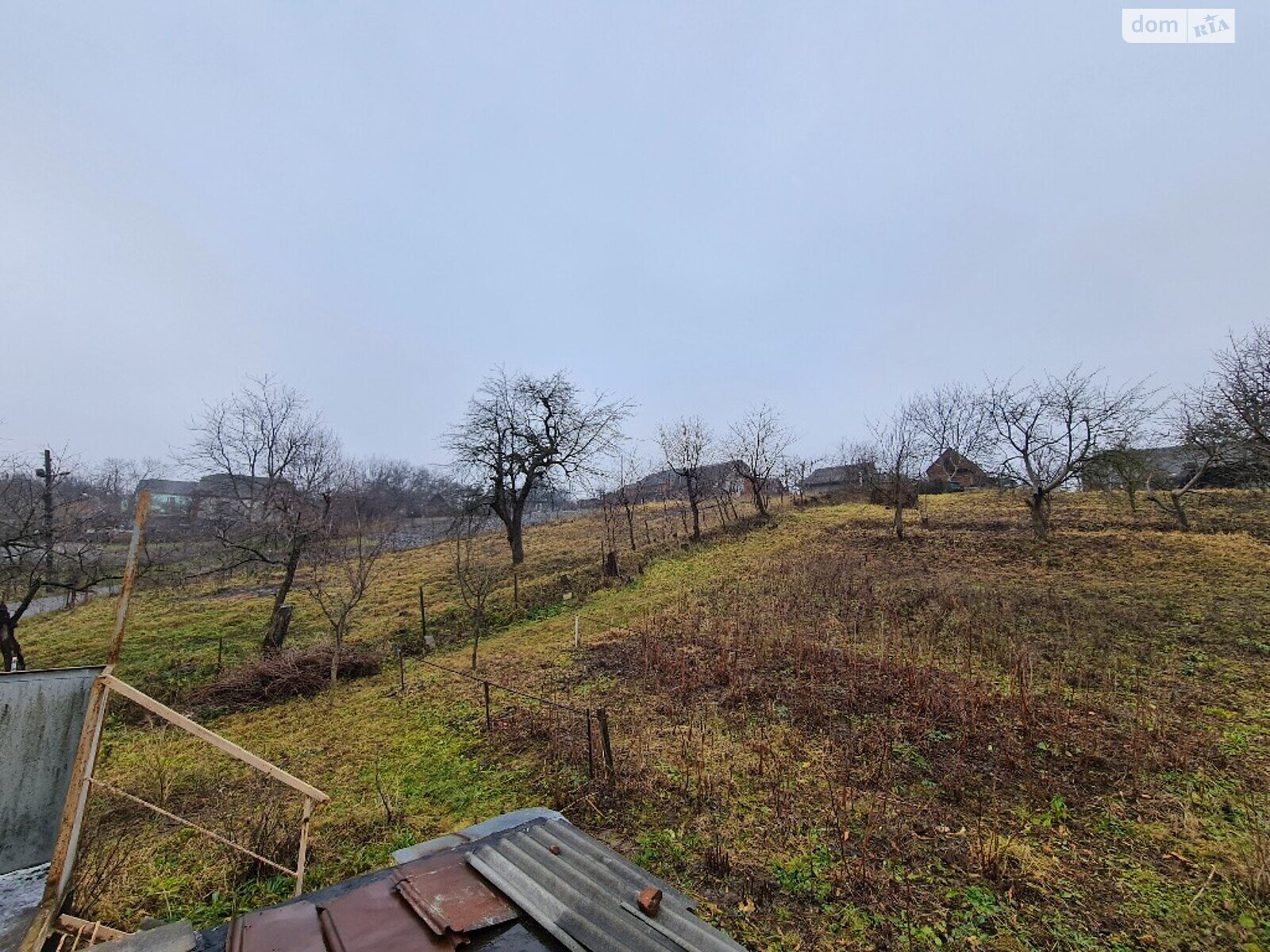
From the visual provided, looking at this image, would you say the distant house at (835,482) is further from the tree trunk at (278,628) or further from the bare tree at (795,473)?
the tree trunk at (278,628)

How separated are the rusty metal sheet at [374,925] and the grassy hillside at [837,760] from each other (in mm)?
1336

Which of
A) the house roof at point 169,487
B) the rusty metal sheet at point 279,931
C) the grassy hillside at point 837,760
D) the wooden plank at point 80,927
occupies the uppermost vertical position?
the house roof at point 169,487

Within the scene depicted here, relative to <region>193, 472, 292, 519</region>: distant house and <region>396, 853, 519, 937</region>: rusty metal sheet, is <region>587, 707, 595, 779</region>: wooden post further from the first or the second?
<region>193, 472, 292, 519</region>: distant house

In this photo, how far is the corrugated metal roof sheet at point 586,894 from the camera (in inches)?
96.0

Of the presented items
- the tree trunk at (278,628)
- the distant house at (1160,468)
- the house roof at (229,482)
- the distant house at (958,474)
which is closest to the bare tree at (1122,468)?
the distant house at (1160,468)

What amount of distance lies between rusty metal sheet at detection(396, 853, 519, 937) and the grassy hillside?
144cm

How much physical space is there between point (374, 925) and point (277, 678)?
791cm

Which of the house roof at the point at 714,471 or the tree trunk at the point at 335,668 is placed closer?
the tree trunk at the point at 335,668

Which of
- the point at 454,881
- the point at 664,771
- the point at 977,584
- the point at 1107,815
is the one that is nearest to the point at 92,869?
the point at 454,881

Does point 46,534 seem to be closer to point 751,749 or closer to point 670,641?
point 670,641

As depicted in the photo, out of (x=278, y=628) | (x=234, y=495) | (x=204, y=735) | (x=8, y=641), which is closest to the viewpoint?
(x=204, y=735)

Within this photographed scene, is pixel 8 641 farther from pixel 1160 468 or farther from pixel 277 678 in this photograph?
pixel 1160 468

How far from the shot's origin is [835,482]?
44.1m

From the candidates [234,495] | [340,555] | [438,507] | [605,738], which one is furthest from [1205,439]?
[438,507]
